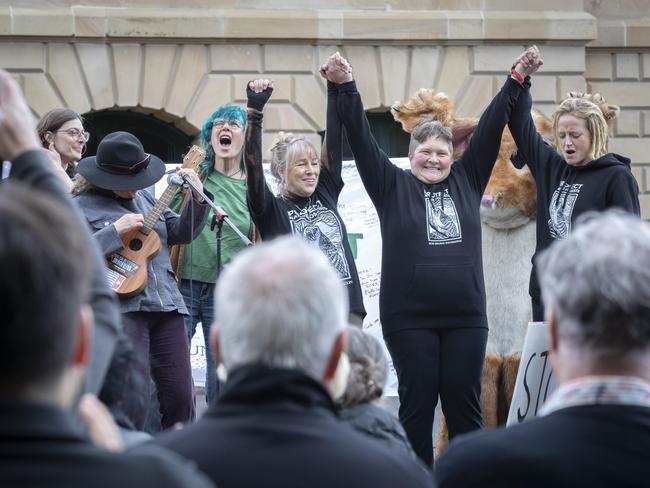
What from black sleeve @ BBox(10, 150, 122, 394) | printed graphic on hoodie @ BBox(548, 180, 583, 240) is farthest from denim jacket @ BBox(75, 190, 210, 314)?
black sleeve @ BBox(10, 150, 122, 394)

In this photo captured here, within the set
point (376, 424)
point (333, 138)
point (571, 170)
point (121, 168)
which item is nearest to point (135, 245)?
point (121, 168)

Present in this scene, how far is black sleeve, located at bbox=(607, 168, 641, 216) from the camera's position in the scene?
17.9ft

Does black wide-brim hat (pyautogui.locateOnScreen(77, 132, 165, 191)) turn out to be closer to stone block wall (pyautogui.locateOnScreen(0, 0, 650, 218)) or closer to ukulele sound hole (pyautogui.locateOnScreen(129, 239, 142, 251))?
ukulele sound hole (pyautogui.locateOnScreen(129, 239, 142, 251))

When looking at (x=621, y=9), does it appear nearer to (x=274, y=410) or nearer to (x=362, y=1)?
(x=362, y=1)

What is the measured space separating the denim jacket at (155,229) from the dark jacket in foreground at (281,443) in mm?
3576

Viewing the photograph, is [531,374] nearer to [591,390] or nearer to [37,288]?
[591,390]

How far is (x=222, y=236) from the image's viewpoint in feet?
21.5

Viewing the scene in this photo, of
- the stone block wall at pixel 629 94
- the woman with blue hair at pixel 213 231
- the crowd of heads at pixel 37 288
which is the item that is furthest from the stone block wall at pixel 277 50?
the crowd of heads at pixel 37 288

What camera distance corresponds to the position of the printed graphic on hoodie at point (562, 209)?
5.51 meters

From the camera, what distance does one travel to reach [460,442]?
7.22 feet

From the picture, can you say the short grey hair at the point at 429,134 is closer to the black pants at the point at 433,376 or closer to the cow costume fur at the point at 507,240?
the black pants at the point at 433,376

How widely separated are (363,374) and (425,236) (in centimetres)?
222

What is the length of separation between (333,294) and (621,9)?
48.3 ft

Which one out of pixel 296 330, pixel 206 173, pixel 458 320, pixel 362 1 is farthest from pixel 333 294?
pixel 362 1
